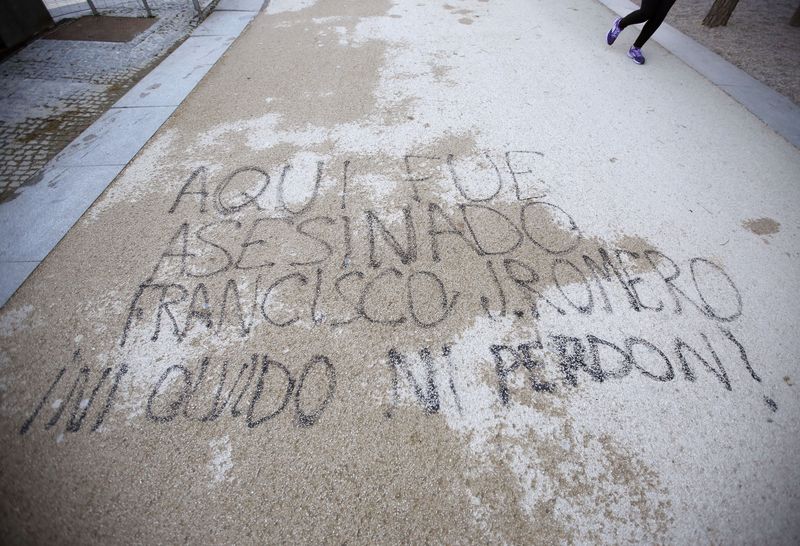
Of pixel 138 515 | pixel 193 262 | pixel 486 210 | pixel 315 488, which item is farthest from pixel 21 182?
pixel 486 210

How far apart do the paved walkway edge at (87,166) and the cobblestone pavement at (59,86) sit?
0.21m

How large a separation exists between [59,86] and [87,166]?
6.79 ft

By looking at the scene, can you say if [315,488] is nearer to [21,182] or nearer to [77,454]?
[77,454]

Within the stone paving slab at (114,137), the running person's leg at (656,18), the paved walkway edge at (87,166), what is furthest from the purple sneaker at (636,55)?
the stone paving slab at (114,137)

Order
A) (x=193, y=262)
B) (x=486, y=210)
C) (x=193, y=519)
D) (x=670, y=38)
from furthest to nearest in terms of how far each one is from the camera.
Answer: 1. (x=670, y=38)
2. (x=486, y=210)
3. (x=193, y=262)
4. (x=193, y=519)

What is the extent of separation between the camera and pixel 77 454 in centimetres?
190

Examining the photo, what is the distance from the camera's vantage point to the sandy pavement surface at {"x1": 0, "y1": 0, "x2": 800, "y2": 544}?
1.78 metres

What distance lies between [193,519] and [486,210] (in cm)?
262

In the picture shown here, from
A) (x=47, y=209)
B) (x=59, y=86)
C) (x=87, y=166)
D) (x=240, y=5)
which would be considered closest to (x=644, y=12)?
(x=240, y=5)

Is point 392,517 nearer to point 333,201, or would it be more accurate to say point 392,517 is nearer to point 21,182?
point 333,201

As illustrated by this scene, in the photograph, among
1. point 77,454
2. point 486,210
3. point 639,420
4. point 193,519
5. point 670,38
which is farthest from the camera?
point 670,38

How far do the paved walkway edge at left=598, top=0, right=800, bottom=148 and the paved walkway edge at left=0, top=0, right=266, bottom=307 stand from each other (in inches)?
235

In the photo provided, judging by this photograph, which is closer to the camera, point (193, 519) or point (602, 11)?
point (193, 519)

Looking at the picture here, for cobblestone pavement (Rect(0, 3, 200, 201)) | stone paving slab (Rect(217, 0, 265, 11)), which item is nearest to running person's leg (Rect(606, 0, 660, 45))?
stone paving slab (Rect(217, 0, 265, 11))
